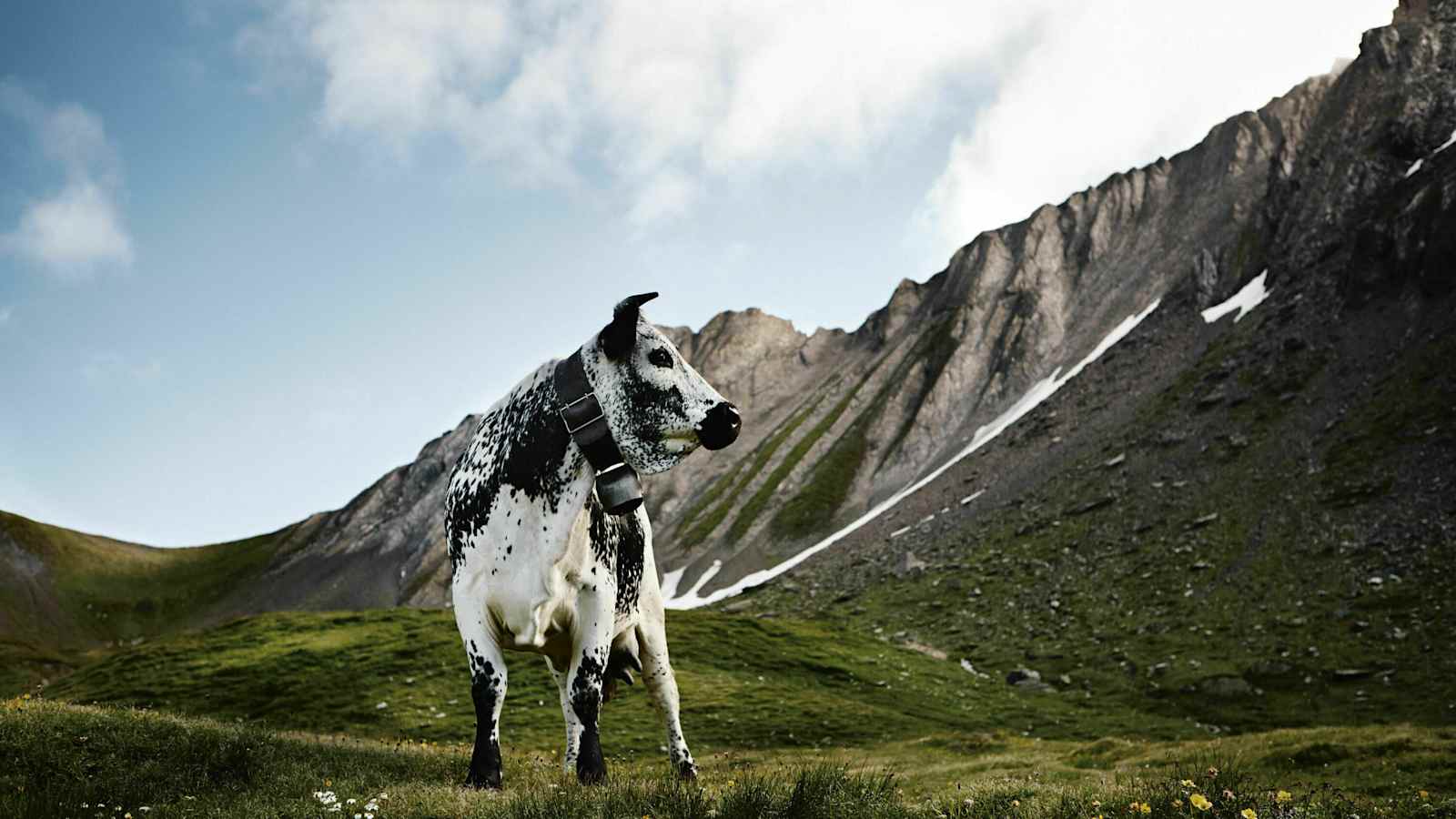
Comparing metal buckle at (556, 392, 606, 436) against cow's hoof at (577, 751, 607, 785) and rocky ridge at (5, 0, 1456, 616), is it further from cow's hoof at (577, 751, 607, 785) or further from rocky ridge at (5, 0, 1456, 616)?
rocky ridge at (5, 0, 1456, 616)

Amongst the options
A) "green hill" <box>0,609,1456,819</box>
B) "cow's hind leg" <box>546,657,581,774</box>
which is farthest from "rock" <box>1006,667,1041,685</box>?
"cow's hind leg" <box>546,657,581,774</box>

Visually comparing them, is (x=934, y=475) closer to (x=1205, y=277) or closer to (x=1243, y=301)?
(x=1243, y=301)

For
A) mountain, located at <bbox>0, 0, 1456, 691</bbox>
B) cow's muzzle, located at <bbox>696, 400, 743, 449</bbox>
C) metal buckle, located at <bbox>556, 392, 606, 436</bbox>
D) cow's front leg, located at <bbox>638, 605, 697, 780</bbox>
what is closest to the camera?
cow's muzzle, located at <bbox>696, 400, 743, 449</bbox>

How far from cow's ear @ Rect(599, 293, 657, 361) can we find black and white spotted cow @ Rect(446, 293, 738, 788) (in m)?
0.01

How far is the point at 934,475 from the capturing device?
104 metres

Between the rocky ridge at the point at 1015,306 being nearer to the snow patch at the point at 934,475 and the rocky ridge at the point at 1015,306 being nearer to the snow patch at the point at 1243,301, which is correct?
the snow patch at the point at 1243,301

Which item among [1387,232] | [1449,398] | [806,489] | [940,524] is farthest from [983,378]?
[1449,398]

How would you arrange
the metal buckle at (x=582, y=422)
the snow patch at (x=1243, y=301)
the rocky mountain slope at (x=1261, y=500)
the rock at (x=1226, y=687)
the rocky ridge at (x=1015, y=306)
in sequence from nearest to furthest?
the metal buckle at (x=582, y=422)
the rock at (x=1226, y=687)
the rocky mountain slope at (x=1261, y=500)
the rocky ridge at (x=1015, y=306)
the snow patch at (x=1243, y=301)

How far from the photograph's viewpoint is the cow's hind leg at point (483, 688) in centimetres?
788

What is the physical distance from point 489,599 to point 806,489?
12500 cm

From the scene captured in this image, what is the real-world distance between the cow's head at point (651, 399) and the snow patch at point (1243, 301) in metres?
92.1

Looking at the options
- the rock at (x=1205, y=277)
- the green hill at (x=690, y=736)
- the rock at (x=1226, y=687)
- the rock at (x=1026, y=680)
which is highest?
the rock at (x=1205, y=277)

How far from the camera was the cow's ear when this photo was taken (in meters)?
8.02

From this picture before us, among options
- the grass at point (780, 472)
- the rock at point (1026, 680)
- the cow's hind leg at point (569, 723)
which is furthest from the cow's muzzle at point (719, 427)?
the grass at point (780, 472)
